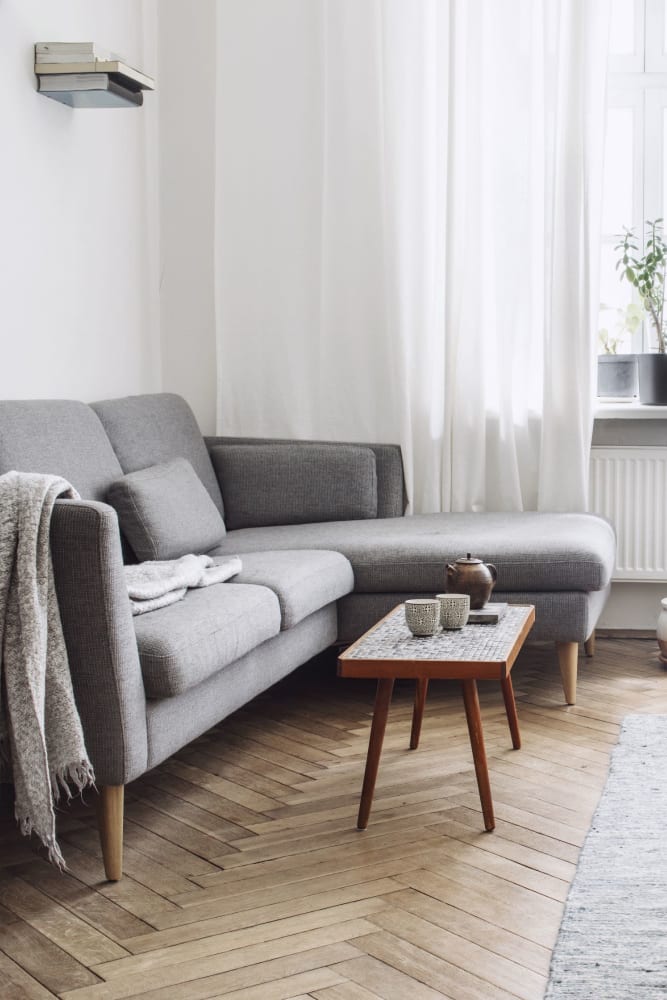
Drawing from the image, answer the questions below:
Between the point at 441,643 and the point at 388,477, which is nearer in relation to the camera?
the point at 441,643

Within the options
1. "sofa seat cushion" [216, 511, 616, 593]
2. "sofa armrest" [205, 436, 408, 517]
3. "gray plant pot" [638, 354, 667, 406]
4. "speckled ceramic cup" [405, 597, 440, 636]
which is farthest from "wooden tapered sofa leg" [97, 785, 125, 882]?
"gray plant pot" [638, 354, 667, 406]

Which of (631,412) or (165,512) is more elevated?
(631,412)

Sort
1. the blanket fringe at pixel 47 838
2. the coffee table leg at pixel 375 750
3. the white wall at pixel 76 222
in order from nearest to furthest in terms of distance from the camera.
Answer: the blanket fringe at pixel 47 838 → the coffee table leg at pixel 375 750 → the white wall at pixel 76 222

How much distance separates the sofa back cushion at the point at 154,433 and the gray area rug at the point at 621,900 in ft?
5.26

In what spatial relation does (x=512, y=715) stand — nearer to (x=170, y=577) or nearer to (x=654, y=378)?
(x=170, y=577)

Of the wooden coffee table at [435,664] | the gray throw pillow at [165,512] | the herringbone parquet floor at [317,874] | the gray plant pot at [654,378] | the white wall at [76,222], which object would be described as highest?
the white wall at [76,222]

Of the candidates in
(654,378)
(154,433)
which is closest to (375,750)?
(154,433)

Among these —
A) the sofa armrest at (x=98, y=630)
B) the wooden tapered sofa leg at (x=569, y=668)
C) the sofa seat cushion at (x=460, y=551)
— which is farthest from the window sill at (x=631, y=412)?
the sofa armrest at (x=98, y=630)

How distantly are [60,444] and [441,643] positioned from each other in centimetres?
116

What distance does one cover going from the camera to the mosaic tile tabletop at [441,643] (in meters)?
2.37

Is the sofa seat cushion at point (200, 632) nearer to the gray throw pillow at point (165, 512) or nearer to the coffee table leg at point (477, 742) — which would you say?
the gray throw pillow at point (165, 512)

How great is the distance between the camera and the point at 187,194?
4.40 meters

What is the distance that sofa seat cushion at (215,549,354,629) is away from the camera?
9.69 feet

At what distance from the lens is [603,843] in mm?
2346
